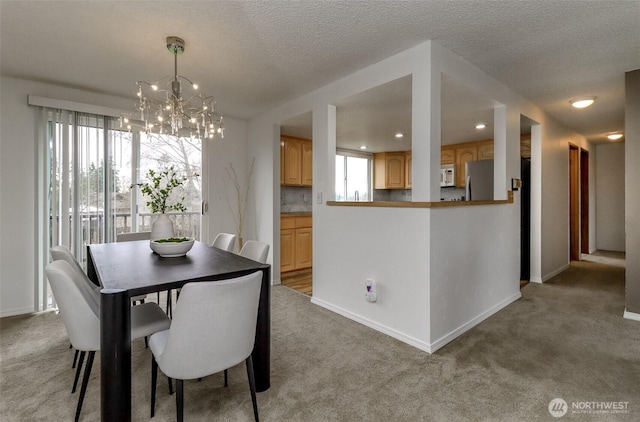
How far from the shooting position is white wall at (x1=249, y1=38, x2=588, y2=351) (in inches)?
95.0

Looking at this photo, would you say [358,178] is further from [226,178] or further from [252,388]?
[252,388]

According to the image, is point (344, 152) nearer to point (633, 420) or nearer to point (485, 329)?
point (485, 329)

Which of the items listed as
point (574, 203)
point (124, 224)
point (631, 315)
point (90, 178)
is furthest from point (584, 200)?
point (90, 178)

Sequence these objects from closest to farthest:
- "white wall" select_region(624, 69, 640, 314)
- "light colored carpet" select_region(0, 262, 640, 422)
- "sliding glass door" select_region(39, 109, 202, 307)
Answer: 1. "light colored carpet" select_region(0, 262, 640, 422)
2. "white wall" select_region(624, 69, 640, 314)
3. "sliding glass door" select_region(39, 109, 202, 307)

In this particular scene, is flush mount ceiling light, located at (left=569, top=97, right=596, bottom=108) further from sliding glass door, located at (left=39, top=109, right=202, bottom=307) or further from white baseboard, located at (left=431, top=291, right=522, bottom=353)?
sliding glass door, located at (left=39, top=109, right=202, bottom=307)

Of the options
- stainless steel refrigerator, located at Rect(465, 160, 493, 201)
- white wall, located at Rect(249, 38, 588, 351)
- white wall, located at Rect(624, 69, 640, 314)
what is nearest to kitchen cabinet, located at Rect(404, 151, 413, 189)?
stainless steel refrigerator, located at Rect(465, 160, 493, 201)

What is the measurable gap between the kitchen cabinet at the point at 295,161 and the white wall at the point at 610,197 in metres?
6.50

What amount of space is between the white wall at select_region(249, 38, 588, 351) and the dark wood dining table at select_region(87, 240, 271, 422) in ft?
3.96

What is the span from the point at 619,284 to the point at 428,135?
4000 mm

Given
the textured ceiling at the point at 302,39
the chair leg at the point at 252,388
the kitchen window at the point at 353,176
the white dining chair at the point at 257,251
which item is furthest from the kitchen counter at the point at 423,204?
the kitchen window at the point at 353,176

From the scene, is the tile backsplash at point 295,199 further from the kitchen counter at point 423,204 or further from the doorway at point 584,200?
the doorway at point 584,200

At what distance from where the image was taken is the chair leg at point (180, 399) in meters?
1.42

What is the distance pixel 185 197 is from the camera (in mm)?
4289

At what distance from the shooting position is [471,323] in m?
2.82
